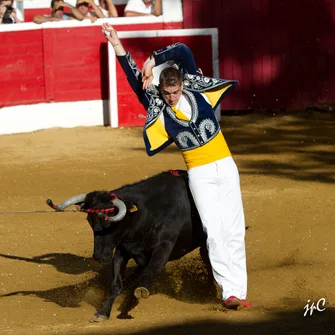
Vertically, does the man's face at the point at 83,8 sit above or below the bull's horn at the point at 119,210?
above

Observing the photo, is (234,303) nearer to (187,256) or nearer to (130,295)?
(130,295)

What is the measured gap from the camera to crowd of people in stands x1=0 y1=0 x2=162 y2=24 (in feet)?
38.0

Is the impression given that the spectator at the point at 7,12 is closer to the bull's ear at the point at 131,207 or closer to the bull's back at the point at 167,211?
the bull's back at the point at 167,211

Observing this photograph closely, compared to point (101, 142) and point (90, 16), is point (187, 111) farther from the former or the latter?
point (90, 16)

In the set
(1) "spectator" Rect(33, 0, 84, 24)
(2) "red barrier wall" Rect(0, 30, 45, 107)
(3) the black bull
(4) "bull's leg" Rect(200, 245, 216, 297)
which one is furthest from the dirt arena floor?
(1) "spectator" Rect(33, 0, 84, 24)

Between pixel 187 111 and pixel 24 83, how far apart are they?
21.9ft

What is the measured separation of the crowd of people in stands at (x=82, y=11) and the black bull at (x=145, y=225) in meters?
6.64

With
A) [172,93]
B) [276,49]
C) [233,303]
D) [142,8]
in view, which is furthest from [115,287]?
[276,49]

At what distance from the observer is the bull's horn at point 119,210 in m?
4.83

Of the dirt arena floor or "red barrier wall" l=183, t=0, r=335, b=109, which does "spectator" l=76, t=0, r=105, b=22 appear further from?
the dirt arena floor

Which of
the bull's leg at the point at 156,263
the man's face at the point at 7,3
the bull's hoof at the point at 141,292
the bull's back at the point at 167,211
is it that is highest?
the man's face at the point at 7,3

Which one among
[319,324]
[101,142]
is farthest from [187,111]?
[101,142]

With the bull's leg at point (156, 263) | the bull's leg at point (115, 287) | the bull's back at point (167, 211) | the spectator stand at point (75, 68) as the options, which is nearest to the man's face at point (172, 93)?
the bull's back at point (167, 211)

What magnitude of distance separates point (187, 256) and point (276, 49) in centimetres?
625
